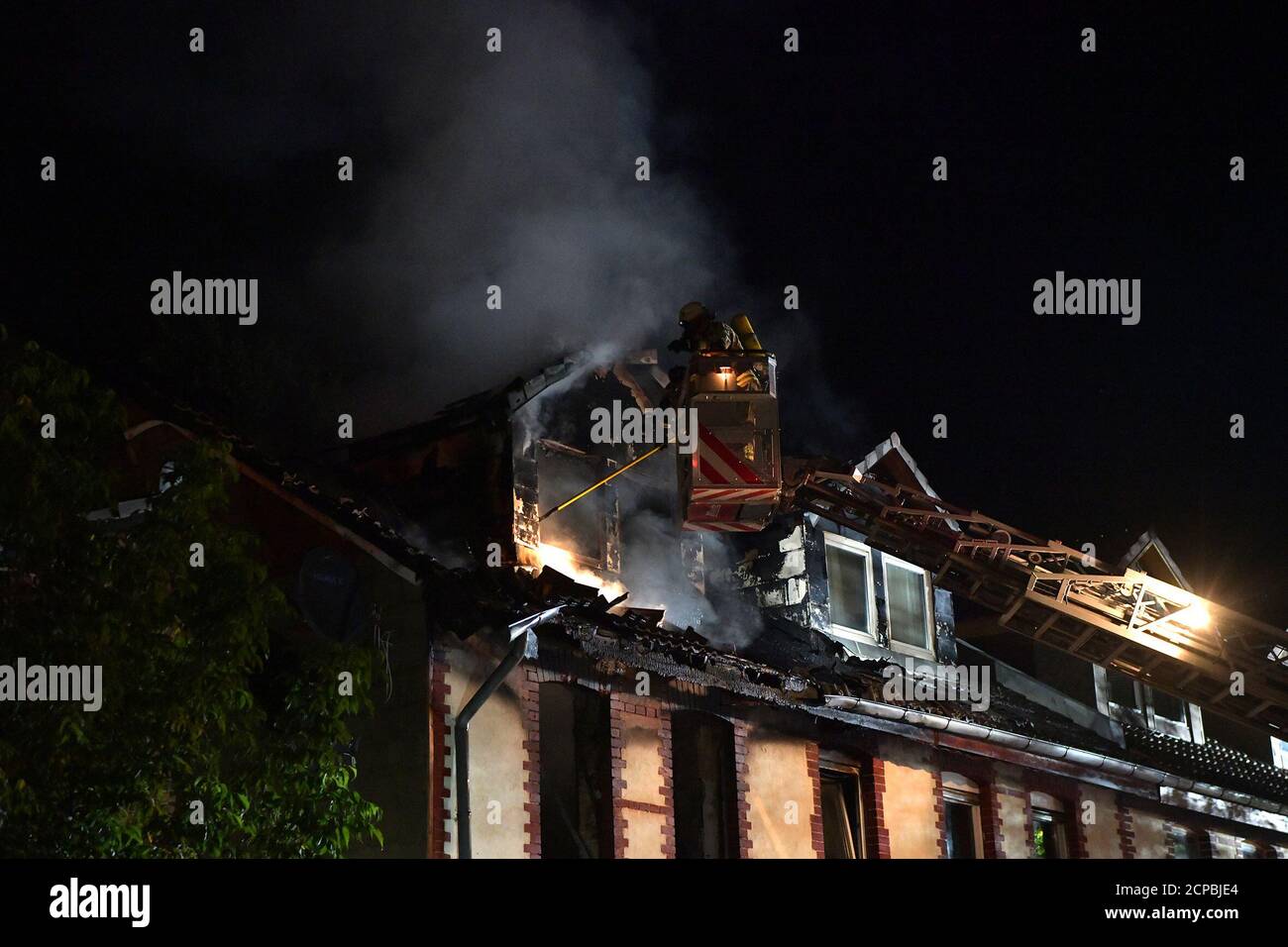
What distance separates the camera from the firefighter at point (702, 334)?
1523 cm

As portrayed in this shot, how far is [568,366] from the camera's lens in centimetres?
1939

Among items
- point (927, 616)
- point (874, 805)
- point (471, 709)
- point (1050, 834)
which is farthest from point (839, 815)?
point (471, 709)

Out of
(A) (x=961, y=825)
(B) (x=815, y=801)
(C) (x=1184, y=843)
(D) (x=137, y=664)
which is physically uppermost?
(D) (x=137, y=664)

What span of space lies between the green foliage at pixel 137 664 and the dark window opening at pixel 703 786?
24.1 feet

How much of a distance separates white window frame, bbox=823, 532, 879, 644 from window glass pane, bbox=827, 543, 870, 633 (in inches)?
0.8

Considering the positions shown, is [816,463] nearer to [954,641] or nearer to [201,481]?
[954,641]

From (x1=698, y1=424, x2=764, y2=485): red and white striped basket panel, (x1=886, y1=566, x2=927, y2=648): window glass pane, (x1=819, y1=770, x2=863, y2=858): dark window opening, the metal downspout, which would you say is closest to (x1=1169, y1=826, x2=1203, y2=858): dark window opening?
(x1=886, y1=566, x2=927, y2=648): window glass pane

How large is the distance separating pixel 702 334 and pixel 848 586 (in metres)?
8.20

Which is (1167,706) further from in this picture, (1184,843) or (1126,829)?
(1126,829)

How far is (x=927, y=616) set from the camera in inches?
930

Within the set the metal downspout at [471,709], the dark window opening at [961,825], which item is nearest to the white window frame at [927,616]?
the dark window opening at [961,825]

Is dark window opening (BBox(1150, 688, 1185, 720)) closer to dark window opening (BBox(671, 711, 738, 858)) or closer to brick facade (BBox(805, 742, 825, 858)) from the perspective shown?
brick facade (BBox(805, 742, 825, 858))

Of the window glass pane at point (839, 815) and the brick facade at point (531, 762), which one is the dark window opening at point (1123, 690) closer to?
the window glass pane at point (839, 815)
